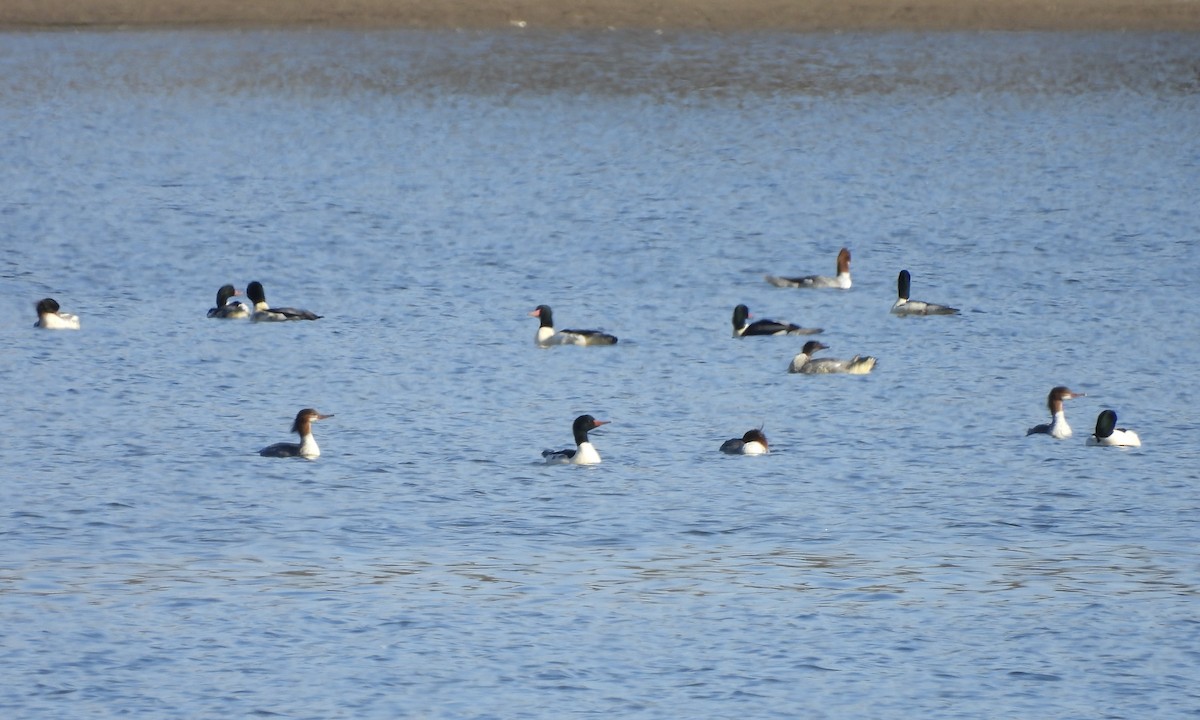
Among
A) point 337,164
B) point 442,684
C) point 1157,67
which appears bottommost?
point 442,684

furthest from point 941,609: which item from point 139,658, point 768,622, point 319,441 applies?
point 319,441

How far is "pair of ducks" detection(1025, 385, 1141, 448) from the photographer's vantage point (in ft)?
67.8

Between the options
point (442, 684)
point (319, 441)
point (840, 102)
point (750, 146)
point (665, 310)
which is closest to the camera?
point (442, 684)

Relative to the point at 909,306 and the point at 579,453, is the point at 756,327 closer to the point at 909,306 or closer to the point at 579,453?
the point at 909,306

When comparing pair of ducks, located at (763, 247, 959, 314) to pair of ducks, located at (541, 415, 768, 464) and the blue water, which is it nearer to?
the blue water

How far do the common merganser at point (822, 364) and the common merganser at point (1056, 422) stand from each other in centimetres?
356

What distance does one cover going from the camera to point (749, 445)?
2042cm

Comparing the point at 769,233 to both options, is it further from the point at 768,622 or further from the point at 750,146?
the point at 768,622

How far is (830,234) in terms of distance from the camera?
123 feet

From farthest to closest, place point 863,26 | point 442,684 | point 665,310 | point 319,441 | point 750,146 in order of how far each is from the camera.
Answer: point 863,26 → point 750,146 → point 665,310 → point 319,441 → point 442,684

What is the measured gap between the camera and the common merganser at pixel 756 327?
27.3 meters

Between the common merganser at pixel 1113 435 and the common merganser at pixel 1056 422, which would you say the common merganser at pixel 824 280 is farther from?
the common merganser at pixel 1113 435

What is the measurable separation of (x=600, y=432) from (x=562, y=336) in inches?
193

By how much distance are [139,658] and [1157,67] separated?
51114 millimetres
